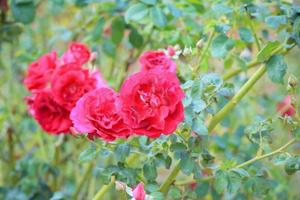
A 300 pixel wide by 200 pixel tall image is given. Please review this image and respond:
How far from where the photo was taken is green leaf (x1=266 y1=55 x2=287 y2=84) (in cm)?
106

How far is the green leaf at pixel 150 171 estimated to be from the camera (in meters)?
1.05

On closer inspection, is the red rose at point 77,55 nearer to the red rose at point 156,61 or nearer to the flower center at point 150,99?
the red rose at point 156,61

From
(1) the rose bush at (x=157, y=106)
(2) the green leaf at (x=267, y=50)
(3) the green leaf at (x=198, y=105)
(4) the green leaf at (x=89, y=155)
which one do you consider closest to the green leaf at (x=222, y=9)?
(1) the rose bush at (x=157, y=106)

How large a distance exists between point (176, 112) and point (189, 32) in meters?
0.53

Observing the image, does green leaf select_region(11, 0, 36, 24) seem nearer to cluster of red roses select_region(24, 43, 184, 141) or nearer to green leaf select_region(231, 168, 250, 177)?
cluster of red roses select_region(24, 43, 184, 141)

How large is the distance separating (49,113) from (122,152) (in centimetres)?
22

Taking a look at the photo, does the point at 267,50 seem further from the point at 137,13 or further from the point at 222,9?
the point at 137,13

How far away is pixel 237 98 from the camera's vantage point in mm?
1104

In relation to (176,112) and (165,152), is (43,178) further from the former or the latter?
(176,112)

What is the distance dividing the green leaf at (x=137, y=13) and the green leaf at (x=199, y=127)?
39 cm

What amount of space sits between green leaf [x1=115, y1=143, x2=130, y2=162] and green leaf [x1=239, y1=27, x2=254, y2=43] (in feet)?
1.12

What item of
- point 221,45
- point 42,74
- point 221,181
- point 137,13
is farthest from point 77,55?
point 221,181

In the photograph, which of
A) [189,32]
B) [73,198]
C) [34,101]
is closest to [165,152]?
[34,101]

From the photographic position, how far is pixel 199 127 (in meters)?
0.97
